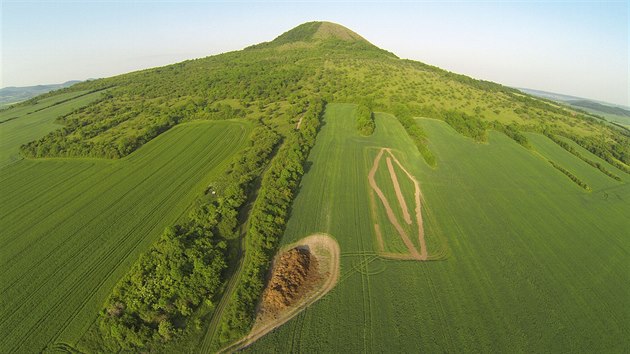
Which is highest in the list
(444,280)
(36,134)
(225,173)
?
(36,134)

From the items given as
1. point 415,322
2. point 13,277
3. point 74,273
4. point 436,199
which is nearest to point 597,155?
point 436,199

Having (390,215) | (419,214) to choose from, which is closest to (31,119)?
(390,215)

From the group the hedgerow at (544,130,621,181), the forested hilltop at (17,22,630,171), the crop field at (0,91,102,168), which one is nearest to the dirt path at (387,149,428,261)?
the forested hilltop at (17,22,630,171)

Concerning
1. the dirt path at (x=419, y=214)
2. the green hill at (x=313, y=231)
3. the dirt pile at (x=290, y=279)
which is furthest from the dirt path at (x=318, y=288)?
the dirt path at (x=419, y=214)

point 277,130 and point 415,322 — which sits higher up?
point 277,130

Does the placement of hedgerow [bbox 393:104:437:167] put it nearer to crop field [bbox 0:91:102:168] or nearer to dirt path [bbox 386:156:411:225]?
dirt path [bbox 386:156:411:225]

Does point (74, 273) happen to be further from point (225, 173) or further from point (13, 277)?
point (225, 173)

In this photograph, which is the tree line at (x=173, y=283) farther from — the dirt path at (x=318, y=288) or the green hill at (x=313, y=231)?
the dirt path at (x=318, y=288)
